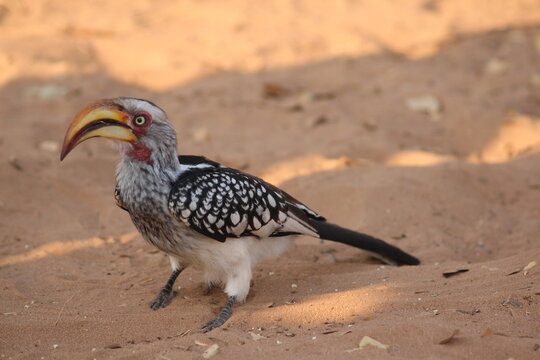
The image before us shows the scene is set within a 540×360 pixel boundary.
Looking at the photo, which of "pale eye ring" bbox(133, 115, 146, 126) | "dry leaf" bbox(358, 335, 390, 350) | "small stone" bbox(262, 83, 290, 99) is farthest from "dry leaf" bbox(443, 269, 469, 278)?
"small stone" bbox(262, 83, 290, 99)

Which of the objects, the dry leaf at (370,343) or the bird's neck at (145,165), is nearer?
the dry leaf at (370,343)

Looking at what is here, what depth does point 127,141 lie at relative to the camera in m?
3.68

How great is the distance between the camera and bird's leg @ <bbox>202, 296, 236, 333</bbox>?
3629mm

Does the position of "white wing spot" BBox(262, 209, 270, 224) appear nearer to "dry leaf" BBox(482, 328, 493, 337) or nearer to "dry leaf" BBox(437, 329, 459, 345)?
"dry leaf" BBox(437, 329, 459, 345)

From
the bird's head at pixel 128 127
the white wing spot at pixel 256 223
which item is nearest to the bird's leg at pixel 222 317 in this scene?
the white wing spot at pixel 256 223

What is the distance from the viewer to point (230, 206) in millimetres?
3775

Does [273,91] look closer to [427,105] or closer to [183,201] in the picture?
[427,105]

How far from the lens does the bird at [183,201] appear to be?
11.9 feet

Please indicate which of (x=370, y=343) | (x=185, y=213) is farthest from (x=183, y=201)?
(x=370, y=343)

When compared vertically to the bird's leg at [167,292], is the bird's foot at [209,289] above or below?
below

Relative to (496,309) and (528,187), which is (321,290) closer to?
(496,309)

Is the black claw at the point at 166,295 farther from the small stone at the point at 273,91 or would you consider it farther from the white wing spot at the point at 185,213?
the small stone at the point at 273,91

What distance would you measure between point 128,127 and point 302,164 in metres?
2.63

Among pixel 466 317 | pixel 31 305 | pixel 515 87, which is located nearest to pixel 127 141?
pixel 31 305
